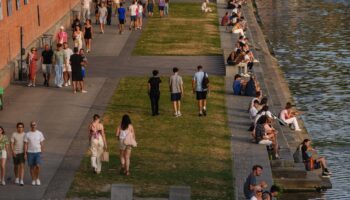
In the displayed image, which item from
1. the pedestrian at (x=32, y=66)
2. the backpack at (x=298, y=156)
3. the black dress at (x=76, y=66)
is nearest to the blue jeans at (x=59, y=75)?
the pedestrian at (x=32, y=66)

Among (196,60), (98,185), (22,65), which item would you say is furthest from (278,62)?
(98,185)

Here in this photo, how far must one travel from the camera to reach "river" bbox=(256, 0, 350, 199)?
39031mm

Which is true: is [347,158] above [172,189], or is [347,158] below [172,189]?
below

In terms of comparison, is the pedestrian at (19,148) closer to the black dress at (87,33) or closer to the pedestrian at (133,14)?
the black dress at (87,33)

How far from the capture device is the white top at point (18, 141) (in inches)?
1150

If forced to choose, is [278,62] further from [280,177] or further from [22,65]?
[280,177]

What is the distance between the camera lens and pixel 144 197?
2867 centimetres

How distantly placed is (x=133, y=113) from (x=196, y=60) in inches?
489

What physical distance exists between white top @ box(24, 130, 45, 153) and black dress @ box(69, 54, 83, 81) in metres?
11.9

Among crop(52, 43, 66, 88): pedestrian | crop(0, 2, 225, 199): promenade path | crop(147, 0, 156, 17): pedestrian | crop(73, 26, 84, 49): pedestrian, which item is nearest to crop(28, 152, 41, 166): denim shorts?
crop(0, 2, 225, 199): promenade path

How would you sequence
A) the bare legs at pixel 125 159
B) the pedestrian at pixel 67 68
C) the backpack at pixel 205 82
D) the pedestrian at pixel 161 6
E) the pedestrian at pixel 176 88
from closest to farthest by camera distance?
the bare legs at pixel 125 159
the pedestrian at pixel 176 88
the backpack at pixel 205 82
the pedestrian at pixel 67 68
the pedestrian at pixel 161 6

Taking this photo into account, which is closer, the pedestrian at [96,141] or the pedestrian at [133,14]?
the pedestrian at [96,141]

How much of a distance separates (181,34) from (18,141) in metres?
31.6

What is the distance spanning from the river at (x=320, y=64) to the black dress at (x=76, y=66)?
8.13m
